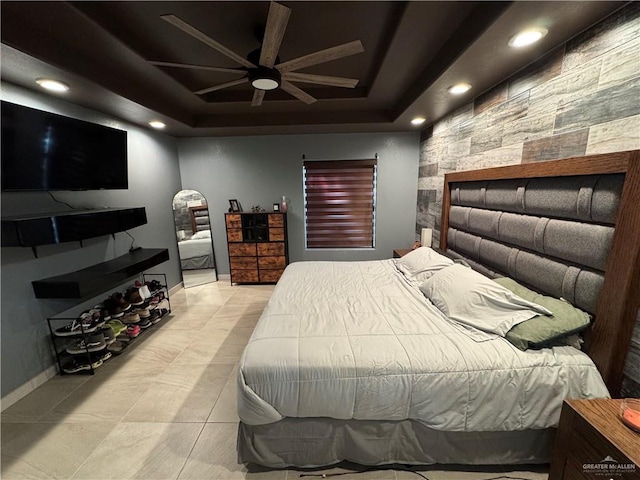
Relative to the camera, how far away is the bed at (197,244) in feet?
13.8

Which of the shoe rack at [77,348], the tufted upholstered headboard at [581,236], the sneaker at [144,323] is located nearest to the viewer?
the tufted upholstered headboard at [581,236]

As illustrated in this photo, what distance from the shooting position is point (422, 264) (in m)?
2.52

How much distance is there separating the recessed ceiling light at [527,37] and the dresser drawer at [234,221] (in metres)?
3.56

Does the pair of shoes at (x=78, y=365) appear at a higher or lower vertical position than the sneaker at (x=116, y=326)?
lower

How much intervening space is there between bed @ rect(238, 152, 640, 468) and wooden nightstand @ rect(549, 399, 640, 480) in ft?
0.58

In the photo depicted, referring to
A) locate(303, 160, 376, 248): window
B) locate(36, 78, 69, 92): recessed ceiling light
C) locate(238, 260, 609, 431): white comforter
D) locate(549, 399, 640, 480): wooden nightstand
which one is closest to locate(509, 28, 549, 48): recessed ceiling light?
locate(238, 260, 609, 431): white comforter

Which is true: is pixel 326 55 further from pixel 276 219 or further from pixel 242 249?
pixel 242 249

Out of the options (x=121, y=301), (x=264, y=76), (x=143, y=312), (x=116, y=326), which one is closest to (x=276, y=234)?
(x=143, y=312)

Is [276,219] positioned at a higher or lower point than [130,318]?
higher

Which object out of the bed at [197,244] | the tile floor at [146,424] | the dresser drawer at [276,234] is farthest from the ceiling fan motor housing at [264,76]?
the bed at [197,244]

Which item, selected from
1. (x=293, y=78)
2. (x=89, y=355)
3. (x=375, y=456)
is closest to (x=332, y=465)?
(x=375, y=456)

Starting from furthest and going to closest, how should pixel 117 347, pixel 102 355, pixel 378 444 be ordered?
pixel 117 347, pixel 102 355, pixel 378 444

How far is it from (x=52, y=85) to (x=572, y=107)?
3.58 metres

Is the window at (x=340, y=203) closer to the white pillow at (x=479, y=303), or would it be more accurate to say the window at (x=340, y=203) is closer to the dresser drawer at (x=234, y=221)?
the dresser drawer at (x=234, y=221)
